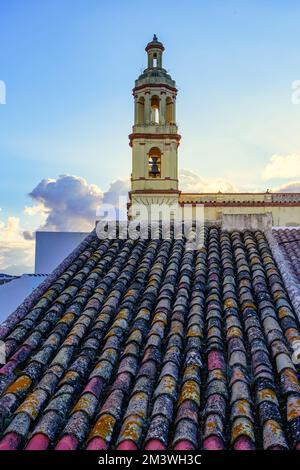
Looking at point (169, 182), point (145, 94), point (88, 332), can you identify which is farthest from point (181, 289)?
point (145, 94)

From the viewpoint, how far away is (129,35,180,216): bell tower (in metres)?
22.6

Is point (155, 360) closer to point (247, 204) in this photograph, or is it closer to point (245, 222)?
point (245, 222)

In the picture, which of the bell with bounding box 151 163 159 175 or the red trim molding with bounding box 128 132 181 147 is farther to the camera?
the bell with bounding box 151 163 159 175

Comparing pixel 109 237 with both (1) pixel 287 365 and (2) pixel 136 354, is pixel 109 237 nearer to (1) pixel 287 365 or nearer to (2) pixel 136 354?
(2) pixel 136 354

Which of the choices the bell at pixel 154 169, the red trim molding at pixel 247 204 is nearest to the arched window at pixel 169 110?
the bell at pixel 154 169

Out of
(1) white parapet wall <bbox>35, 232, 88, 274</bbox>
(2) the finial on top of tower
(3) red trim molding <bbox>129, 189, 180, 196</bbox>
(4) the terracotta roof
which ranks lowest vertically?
(4) the terracotta roof

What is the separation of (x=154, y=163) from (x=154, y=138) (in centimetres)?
137

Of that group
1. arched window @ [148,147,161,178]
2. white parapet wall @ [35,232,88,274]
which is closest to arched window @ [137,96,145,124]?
arched window @ [148,147,161,178]

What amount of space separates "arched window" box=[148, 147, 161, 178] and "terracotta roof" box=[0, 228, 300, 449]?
1742 centimetres

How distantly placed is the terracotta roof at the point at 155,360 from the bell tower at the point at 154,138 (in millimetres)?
17105

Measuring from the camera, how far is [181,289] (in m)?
5.05

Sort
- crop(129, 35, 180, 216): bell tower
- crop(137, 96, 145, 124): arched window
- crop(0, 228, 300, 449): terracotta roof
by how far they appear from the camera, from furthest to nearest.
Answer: crop(137, 96, 145, 124): arched window
crop(129, 35, 180, 216): bell tower
crop(0, 228, 300, 449): terracotta roof

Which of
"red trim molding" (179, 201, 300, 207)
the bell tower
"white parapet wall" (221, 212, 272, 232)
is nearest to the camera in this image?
"white parapet wall" (221, 212, 272, 232)

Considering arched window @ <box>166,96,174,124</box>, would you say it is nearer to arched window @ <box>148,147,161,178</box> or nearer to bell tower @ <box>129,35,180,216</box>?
bell tower @ <box>129,35,180,216</box>
